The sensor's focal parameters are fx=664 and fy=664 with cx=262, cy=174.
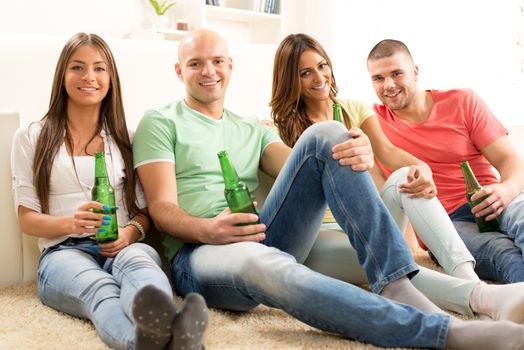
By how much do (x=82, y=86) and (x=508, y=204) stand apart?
1332 millimetres

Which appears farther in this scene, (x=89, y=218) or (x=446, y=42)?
(x=446, y=42)

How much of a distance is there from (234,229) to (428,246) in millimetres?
581

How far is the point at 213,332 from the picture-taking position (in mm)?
1476

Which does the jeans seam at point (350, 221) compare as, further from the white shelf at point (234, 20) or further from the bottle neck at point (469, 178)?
the white shelf at point (234, 20)

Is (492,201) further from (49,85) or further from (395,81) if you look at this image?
(49,85)

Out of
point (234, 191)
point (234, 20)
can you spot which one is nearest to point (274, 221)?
point (234, 191)

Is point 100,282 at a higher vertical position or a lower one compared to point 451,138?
lower

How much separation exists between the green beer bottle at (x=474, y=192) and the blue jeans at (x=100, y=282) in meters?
1.02

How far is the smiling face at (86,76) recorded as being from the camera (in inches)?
73.1

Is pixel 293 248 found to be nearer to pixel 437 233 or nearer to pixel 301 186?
pixel 301 186

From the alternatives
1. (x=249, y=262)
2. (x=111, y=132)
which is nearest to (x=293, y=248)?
(x=249, y=262)

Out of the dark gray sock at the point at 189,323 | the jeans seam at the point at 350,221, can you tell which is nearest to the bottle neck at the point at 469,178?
the jeans seam at the point at 350,221

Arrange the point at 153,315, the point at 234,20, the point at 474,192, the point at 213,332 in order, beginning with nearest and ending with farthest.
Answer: the point at 153,315 < the point at 213,332 < the point at 474,192 < the point at 234,20

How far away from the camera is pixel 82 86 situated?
1.86 metres
